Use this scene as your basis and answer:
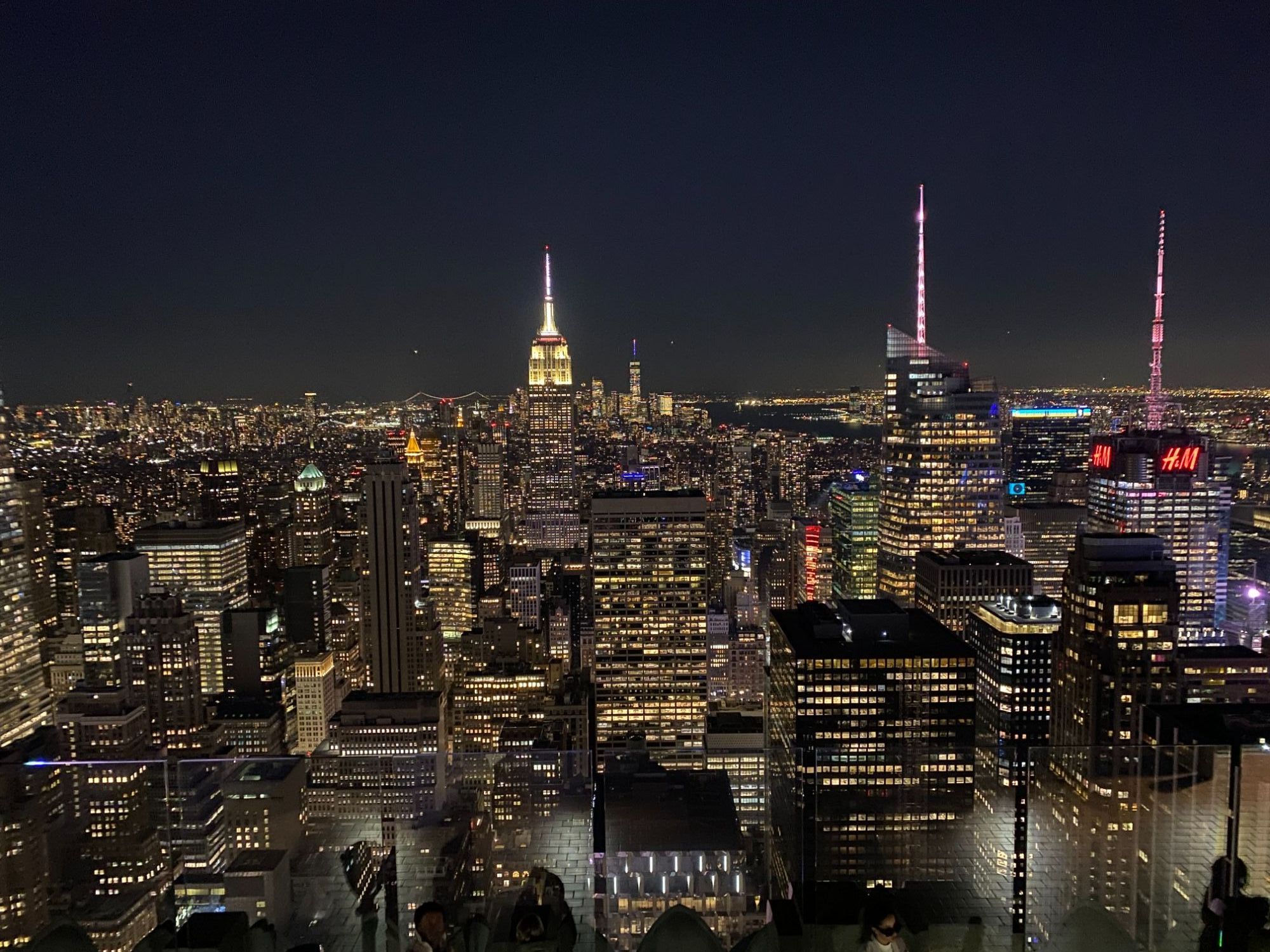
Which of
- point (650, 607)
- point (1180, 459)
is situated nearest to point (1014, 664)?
point (1180, 459)

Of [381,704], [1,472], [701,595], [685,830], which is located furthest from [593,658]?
[685,830]

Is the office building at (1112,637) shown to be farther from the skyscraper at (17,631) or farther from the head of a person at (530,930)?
the skyscraper at (17,631)

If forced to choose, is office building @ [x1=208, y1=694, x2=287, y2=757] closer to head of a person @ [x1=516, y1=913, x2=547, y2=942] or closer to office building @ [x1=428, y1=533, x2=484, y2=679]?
office building @ [x1=428, y1=533, x2=484, y2=679]

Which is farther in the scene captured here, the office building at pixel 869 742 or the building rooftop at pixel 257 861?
the office building at pixel 869 742

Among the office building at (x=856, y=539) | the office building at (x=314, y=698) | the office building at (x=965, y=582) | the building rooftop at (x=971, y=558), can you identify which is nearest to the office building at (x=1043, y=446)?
the building rooftop at (x=971, y=558)

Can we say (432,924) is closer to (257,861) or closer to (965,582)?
(257,861)

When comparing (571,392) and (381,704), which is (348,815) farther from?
(571,392)
